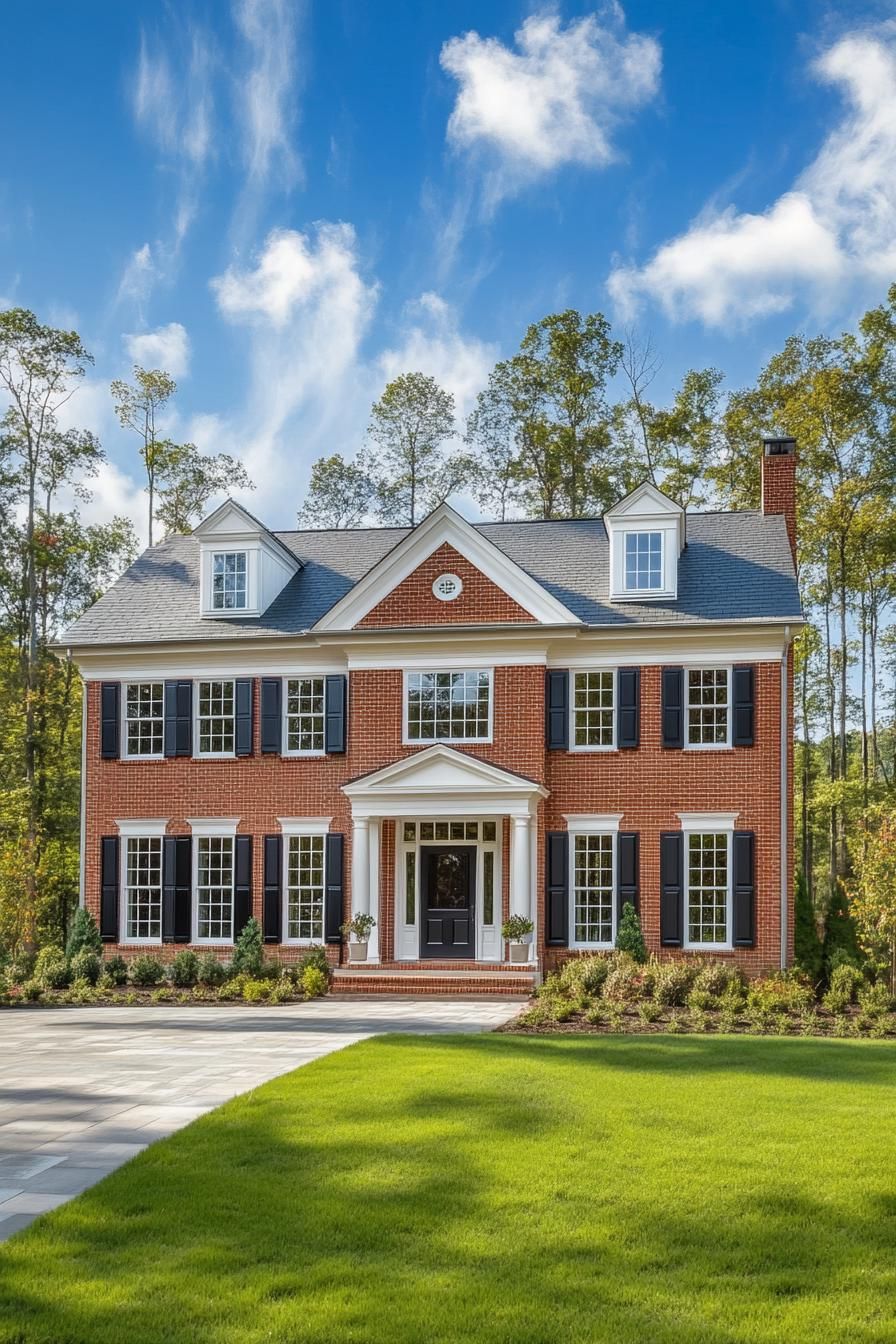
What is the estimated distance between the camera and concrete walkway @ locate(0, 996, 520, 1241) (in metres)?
8.04

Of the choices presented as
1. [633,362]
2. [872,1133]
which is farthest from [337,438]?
[872,1133]

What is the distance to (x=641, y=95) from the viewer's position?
16.9 metres

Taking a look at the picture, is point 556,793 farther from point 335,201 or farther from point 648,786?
point 335,201

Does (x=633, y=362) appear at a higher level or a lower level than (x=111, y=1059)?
higher

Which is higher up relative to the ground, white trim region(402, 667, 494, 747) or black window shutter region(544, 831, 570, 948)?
white trim region(402, 667, 494, 747)

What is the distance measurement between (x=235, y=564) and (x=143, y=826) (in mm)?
5475

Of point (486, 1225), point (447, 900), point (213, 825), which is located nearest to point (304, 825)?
point (213, 825)

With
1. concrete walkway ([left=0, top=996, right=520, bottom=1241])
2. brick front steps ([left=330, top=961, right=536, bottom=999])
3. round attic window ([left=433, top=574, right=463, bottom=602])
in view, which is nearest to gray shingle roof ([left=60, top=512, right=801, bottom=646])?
round attic window ([left=433, top=574, right=463, bottom=602])

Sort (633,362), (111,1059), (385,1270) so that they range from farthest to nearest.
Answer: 1. (633,362)
2. (111,1059)
3. (385,1270)

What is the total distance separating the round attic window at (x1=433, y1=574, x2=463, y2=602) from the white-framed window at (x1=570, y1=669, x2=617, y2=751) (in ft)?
8.55

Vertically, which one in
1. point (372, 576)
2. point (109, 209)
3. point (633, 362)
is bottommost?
point (372, 576)

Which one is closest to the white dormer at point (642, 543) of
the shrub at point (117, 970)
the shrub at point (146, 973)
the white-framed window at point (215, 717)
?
the white-framed window at point (215, 717)

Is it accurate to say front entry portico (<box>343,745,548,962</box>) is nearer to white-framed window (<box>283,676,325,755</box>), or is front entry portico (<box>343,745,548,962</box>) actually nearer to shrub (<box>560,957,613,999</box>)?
white-framed window (<box>283,676,325,755</box>)

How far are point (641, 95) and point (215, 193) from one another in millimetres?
5956
